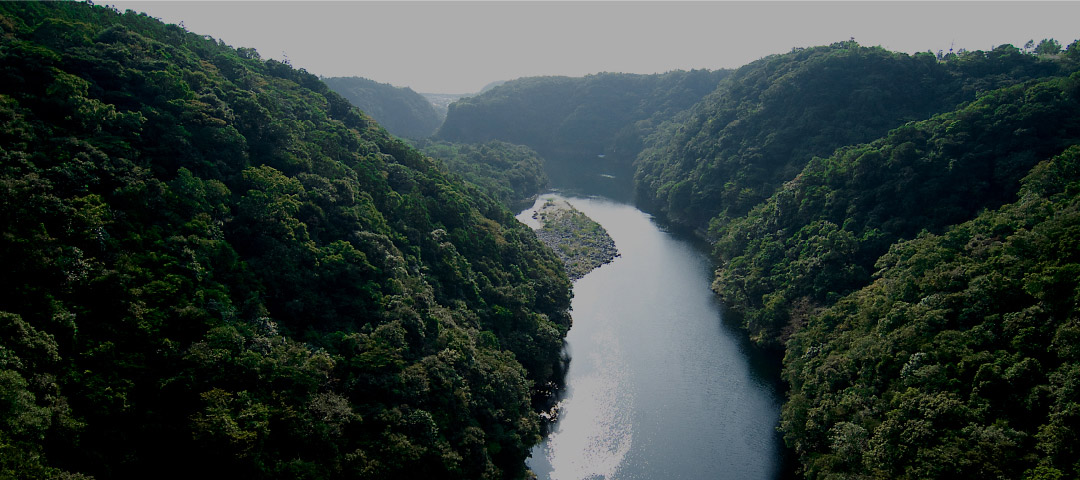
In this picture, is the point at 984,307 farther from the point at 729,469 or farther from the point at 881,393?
the point at 729,469

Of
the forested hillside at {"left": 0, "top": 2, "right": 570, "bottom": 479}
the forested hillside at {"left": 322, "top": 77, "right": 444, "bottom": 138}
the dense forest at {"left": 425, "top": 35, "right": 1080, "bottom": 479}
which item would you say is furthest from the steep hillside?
the forested hillside at {"left": 322, "top": 77, "right": 444, "bottom": 138}

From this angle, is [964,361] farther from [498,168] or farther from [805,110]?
[498,168]

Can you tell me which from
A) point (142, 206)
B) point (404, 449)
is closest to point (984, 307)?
point (404, 449)

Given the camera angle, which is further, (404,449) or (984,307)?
(984,307)

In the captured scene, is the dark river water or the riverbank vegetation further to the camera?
the riverbank vegetation

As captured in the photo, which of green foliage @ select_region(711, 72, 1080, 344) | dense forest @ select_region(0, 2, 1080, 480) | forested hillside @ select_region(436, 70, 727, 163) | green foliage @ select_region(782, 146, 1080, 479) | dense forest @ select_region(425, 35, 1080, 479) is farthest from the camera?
forested hillside @ select_region(436, 70, 727, 163)

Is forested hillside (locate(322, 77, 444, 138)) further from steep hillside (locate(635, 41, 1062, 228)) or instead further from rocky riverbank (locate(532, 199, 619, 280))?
steep hillside (locate(635, 41, 1062, 228))

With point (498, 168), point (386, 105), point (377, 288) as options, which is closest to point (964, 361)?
point (377, 288)
